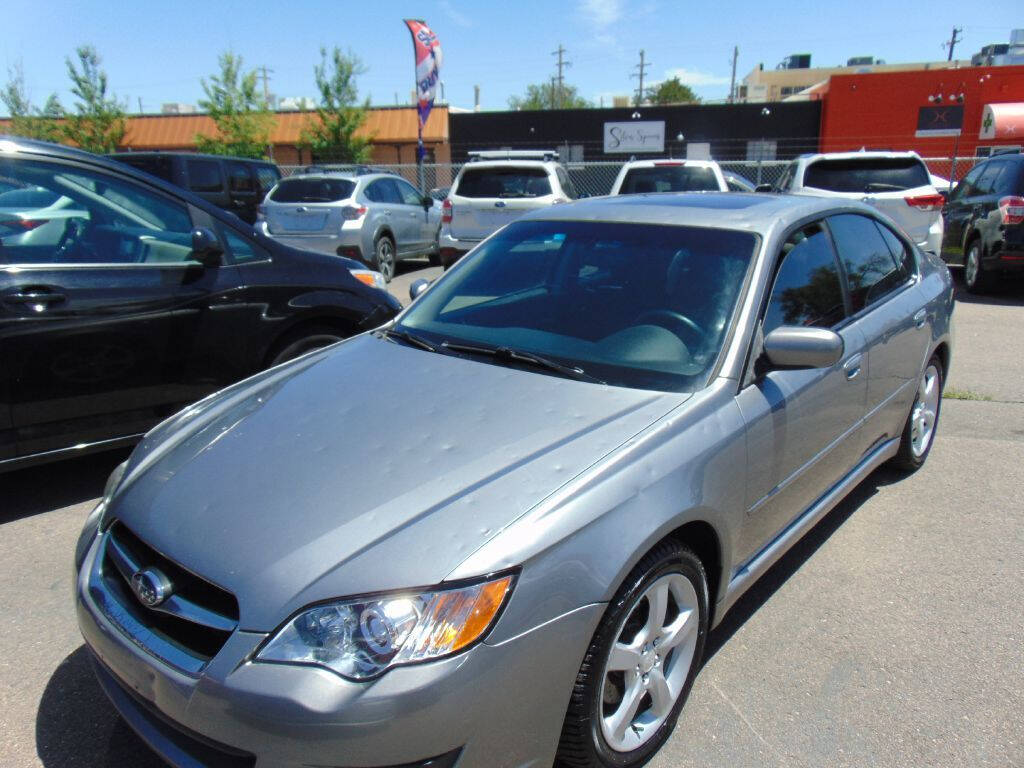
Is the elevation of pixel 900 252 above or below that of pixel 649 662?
above

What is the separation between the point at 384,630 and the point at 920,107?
3732 cm

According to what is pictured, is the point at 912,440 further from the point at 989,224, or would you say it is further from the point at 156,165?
the point at 156,165

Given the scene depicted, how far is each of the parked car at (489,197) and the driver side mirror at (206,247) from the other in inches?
279

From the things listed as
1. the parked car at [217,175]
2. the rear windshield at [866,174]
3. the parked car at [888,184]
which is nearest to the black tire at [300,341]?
the parked car at [888,184]

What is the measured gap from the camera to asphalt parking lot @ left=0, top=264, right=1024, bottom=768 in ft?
8.16

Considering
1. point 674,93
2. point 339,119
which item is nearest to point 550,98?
point 674,93

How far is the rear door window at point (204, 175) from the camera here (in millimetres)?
12906

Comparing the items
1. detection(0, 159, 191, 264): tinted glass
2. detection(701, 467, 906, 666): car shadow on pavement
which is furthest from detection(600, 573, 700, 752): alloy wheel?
detection(0, 159, 191, 264): tinted glass

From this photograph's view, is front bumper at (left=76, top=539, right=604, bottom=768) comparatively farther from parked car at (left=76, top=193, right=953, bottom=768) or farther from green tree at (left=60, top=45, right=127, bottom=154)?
green tree at (left=60, top=45, right=127, bottom=154)

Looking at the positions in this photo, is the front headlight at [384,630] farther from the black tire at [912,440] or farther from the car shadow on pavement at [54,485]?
the black tire at [912,440]

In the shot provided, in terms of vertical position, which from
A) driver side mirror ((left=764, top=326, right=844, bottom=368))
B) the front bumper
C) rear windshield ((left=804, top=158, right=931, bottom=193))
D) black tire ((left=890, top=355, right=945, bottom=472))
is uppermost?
rear windshield ((left=804, top=158, right=931, bottom=193))

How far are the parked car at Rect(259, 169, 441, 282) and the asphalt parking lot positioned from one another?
302 inches

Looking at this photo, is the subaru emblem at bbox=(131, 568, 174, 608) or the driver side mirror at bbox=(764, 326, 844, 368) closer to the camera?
the subaru emblem at bbox=(131, 568, 174, 608)

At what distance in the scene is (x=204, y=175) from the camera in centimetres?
1319
